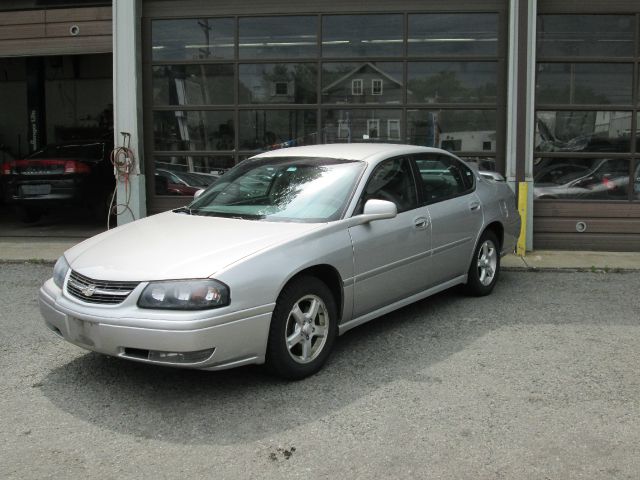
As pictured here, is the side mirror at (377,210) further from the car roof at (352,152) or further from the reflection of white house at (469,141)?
the reflection of white house at (469,141)

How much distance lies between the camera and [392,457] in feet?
11.0

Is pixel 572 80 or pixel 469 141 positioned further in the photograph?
pixel 469 141

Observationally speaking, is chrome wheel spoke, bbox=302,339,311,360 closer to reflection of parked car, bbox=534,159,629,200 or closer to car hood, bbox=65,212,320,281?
car hood, bbox=65,212,320,281

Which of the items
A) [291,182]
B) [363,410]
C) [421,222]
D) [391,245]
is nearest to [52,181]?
[291,182]

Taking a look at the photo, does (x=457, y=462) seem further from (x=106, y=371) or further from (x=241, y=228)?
(x=106, y=371)

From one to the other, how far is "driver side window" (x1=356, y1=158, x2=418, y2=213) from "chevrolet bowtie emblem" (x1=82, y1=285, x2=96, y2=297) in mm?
2014

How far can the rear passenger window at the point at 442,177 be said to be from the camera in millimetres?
5805

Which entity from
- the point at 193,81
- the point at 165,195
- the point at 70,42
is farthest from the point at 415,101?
the point at 70,42

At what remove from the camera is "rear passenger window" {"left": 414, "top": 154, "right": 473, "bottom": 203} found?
19.0 ft

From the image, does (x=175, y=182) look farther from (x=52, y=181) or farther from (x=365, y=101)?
(x=365, y=101)

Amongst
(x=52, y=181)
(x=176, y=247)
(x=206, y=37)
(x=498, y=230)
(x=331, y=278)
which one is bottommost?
(x=331, y=278)

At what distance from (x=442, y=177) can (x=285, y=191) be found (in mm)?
1672

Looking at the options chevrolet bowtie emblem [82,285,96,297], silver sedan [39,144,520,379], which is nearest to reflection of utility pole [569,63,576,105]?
silver sedan [39,144,520,379]

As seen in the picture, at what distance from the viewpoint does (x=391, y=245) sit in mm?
5074
